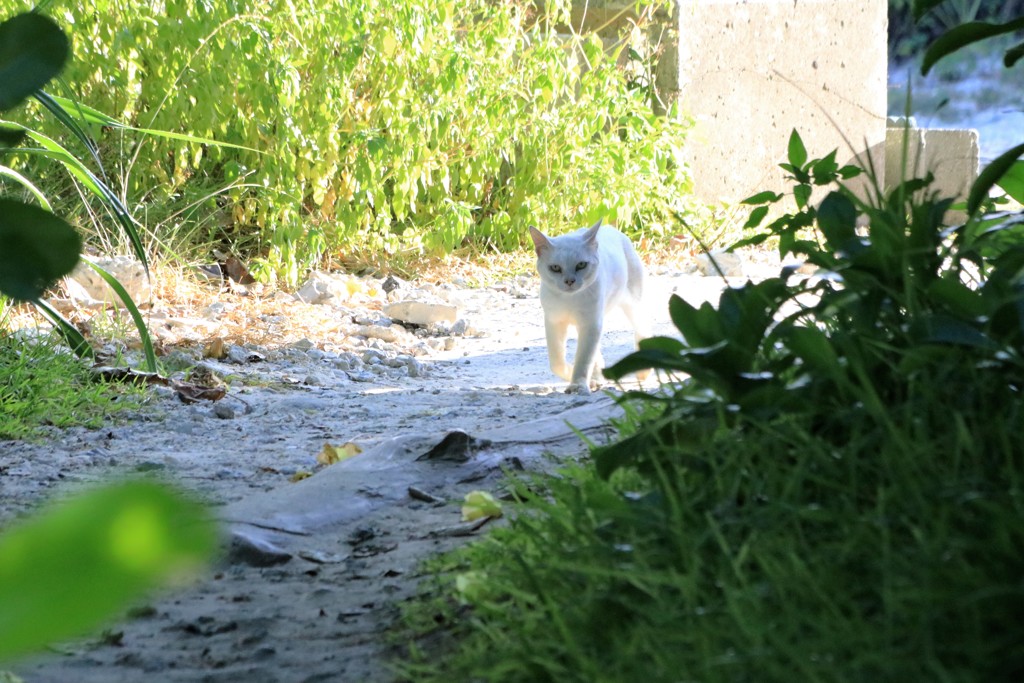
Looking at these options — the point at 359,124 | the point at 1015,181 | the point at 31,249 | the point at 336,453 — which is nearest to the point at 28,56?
the point at 31,249

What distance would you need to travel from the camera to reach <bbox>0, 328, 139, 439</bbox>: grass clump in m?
3.18

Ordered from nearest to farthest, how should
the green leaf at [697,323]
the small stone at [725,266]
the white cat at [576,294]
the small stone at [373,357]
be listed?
the green leaf at [697,323], the white cat at [576,294], the small stone at [373,357], the small stone at [725,266]

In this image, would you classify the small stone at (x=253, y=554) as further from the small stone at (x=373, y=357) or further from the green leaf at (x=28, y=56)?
the small stone at (x=373, y=357)

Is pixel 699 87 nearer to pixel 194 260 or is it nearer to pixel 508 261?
pixel 508 261

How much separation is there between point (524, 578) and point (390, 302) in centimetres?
428

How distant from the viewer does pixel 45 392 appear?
3348mm

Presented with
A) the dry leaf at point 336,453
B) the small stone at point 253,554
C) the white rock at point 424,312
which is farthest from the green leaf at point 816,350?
the white rock at point 424,312

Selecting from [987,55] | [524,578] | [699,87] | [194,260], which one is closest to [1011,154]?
[524,578]

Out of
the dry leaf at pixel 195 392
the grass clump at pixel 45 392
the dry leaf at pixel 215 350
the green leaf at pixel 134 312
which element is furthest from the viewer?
the dry leaf at pixel 215 350

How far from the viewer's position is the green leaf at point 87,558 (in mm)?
169

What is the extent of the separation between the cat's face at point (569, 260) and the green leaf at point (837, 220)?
2.30 meters

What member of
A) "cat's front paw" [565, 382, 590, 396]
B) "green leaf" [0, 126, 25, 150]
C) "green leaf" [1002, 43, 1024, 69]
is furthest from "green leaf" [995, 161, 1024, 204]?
"cat's front paw" [565, 382, 590, 396]

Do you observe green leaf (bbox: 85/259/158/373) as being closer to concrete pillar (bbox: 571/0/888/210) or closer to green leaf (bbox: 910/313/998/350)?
green leaf (bbox: 910/313/998/350)

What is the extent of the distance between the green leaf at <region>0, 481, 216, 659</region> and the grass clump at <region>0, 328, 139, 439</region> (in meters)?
3.15
